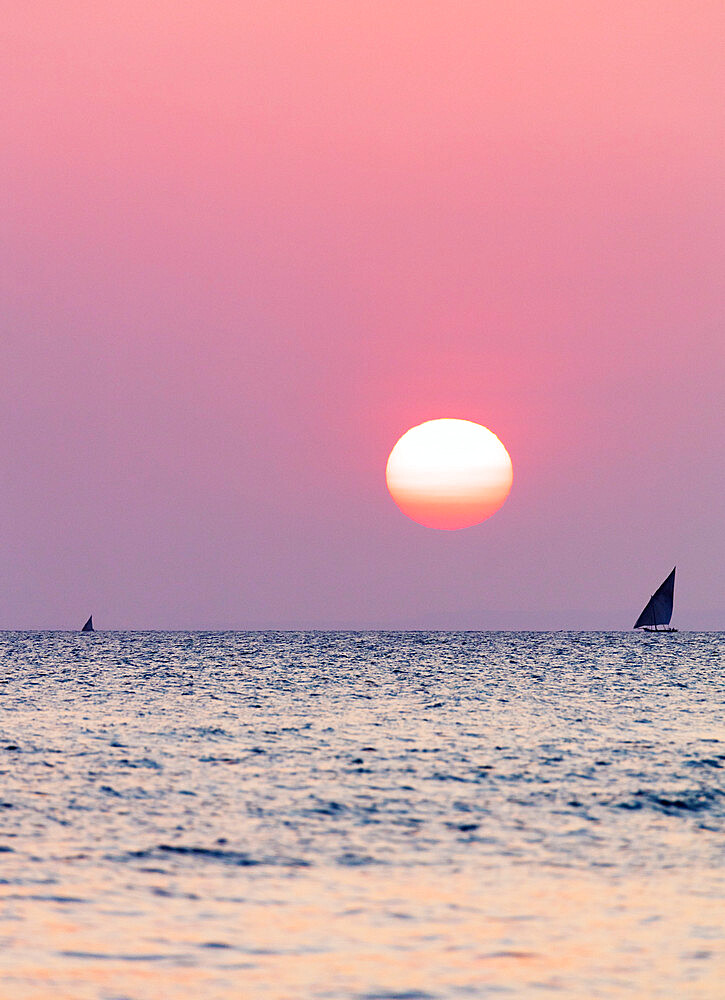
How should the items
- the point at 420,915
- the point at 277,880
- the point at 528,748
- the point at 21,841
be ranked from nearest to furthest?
the point at 420,915 < the point at 277,880 < the point at 21,841 < the point at 528,748

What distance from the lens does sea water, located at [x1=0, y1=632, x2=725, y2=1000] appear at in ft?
51.2

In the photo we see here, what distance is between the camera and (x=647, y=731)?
168 feet

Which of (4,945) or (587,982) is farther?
(4,945)

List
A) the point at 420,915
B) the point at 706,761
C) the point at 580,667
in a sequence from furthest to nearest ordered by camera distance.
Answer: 1. the point at 580,667
2. the point at 706,761
3. the point at 420,915

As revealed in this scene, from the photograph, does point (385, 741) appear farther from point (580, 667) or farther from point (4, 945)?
point (580, 667)

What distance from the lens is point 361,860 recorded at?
2292 cm

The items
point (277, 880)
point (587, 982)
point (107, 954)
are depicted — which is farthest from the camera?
point (277, 880)

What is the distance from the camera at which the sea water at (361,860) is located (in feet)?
51.2

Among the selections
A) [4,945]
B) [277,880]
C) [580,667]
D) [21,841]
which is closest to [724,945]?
[277,880]

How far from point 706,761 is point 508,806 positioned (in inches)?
531

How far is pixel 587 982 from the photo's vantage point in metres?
15.2

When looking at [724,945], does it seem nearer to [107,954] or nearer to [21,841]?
[107,954]

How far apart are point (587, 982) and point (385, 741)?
3090 cm

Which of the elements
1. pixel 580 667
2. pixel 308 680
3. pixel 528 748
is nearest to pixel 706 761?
pixel 528 748
